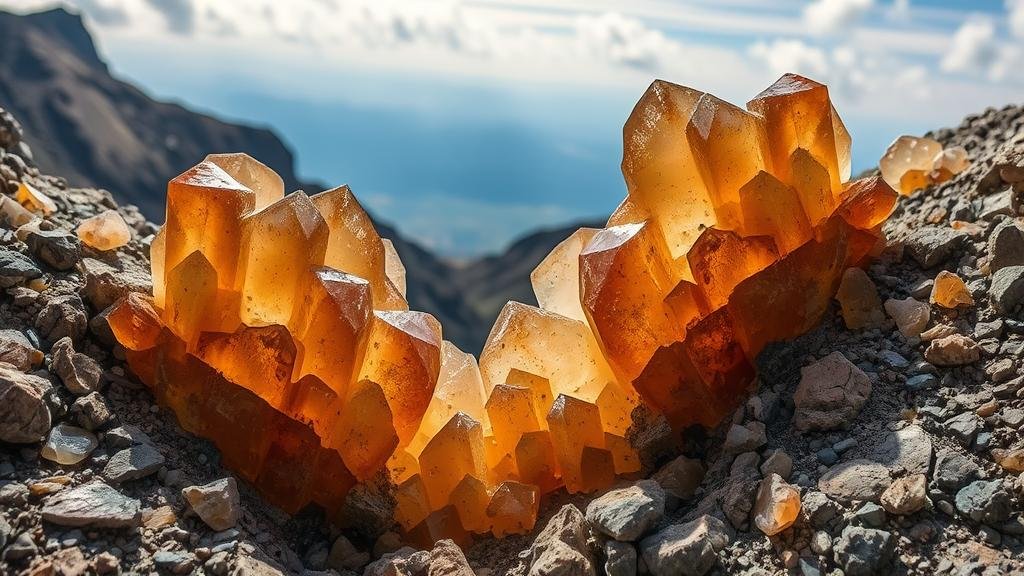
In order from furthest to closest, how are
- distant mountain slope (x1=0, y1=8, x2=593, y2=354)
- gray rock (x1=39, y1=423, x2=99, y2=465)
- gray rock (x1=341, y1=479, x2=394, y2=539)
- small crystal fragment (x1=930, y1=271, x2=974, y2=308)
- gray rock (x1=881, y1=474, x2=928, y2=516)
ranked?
1. distant mountain slope (x1=0, y1=8, x2=593, y2=354)
2. gray rock (x1=341, y1=479, x2=394, y2=539)
3. small crystal fragment (x1=930, y1=271, x2=974, y2=308)
4. gray rock (x1=39, y1=423, x2=99, y2=465)
5. gray rock (x1=881, y1=474, x2=928, y2=516)

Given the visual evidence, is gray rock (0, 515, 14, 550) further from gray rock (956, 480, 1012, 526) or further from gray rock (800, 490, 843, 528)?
gray rock (956, 480, 1012, 526)

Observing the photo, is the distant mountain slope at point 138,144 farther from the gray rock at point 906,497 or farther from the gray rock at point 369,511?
the gray rock at point 906,497

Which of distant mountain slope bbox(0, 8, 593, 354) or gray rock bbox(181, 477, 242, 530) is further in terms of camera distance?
distant mountain slope bbox(0, 8, 593, 354)

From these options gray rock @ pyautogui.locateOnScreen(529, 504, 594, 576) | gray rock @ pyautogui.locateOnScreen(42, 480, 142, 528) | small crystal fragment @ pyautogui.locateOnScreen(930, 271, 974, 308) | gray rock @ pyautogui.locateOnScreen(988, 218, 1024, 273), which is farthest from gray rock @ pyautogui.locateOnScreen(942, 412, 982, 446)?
gray rock @ pyautogui.locateOnScreen(42, 480, 142, 528)

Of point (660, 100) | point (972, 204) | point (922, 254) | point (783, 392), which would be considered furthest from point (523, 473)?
point (972, 204)

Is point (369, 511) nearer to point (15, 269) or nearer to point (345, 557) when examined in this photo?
point (345, 557)

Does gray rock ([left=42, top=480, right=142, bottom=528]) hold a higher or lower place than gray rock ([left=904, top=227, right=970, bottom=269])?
lower

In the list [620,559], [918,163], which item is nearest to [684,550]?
[620,559]

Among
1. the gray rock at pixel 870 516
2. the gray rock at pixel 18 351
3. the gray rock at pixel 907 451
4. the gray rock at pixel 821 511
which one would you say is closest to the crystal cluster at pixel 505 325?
the gray rock at pixel 18 351
